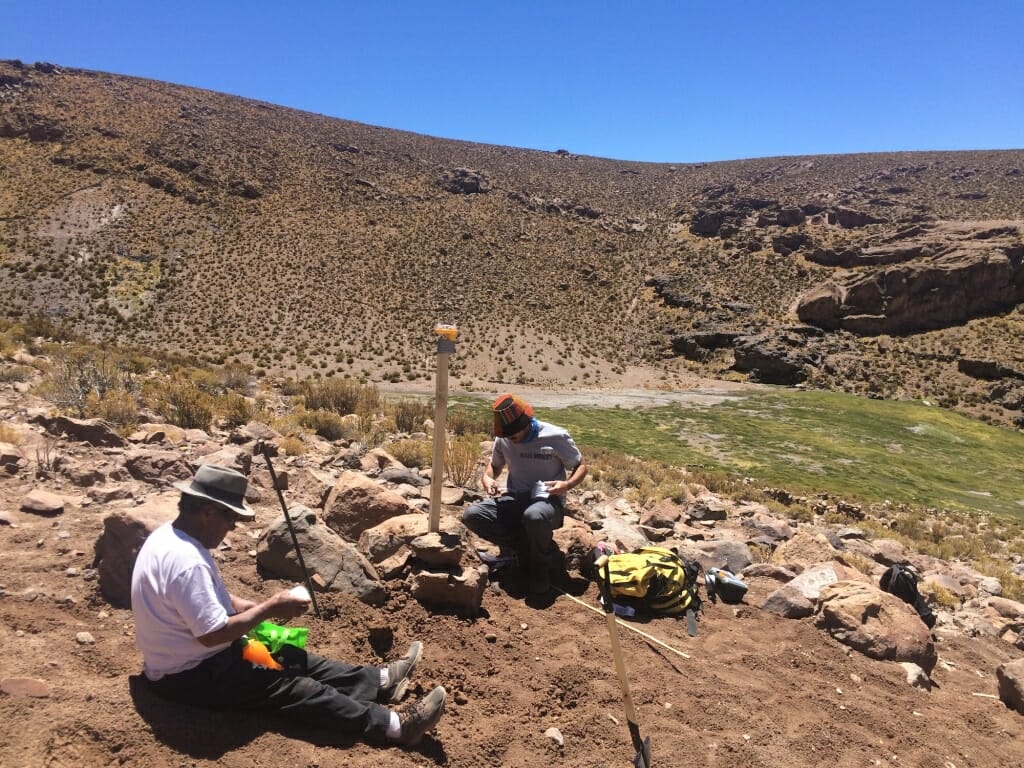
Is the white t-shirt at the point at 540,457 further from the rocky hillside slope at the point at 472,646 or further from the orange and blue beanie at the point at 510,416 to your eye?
the rocky hillside slope at the point at 472,646

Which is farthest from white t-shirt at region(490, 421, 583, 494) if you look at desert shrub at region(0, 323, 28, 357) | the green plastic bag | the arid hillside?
the arid hillside

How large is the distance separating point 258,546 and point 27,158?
58987 millimetres

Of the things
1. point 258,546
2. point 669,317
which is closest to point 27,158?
point 669,317

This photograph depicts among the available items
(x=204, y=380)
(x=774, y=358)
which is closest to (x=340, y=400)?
(x=204, y=380)

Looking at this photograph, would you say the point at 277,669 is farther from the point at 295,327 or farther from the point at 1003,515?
the point at 295,327

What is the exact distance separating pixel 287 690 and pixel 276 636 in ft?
1.06

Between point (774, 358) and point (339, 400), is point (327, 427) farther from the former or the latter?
point (774, 358)

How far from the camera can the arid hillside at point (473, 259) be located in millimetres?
35688

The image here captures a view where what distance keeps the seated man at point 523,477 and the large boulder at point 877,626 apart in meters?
2.37

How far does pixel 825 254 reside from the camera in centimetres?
4916

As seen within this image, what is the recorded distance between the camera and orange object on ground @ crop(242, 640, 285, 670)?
307 centimetres

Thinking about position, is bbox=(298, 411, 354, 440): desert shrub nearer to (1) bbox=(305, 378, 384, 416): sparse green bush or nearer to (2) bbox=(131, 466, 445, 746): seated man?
(1) bbox=(305, 378, 384, 416): sparse green bush

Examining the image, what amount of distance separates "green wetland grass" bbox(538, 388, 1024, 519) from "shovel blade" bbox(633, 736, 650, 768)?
11.6m

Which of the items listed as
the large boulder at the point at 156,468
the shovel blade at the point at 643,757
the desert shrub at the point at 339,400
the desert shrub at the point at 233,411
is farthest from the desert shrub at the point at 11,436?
the desert shrub at the point at 339,400
